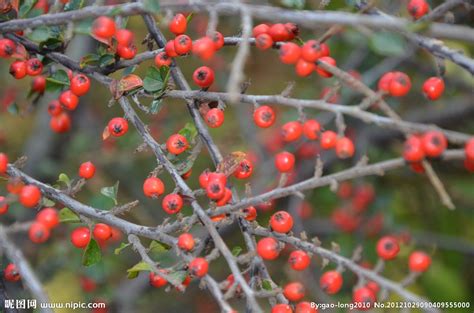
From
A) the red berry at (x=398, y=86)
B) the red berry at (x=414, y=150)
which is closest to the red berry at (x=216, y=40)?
the red berry at (x=398, y=86)

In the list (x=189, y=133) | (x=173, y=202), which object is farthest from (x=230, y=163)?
(x=189, y=133)

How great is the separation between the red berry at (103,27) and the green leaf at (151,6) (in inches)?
4.7

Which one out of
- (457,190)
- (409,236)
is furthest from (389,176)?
(409,236)

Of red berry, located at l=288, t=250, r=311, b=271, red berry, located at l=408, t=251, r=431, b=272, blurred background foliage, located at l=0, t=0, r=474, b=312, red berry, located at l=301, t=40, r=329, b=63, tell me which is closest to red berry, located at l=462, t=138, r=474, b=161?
red berry, located at l=408, t=251, r=431, b=272

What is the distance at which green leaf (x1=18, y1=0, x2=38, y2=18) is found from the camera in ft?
5.84

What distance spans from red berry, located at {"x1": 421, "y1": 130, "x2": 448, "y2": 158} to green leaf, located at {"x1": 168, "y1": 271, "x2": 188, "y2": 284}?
0.69 m

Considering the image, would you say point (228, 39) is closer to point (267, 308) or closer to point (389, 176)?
point (267, 308)

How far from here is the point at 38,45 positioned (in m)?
1.82

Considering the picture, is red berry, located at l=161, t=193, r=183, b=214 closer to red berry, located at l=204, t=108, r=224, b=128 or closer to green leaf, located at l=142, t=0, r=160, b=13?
red berry, located at l=204, t=108, r=224, b=128

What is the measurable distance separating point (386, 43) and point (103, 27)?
2.42ft

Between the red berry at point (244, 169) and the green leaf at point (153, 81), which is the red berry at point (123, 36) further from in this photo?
the red berry at point (244, 169)

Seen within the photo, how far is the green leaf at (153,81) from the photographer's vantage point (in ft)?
5.75

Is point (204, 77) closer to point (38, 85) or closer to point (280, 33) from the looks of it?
point (280, 33)

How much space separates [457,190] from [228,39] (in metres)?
3.22
